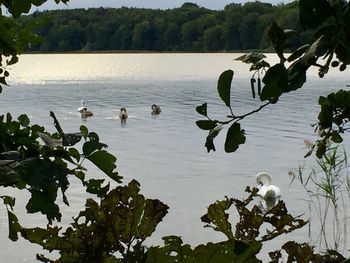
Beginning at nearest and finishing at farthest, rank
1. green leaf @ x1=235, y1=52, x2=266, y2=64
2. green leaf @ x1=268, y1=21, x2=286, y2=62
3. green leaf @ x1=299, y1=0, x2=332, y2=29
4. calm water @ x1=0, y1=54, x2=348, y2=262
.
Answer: green leaf @ x1=299, y1=0, x2=332, y2=29 < green leaf @ x1=268, y1=21, x2=286, y2=62 < green leaf @ x1=235, y1=52, x2=266, y2=64 < calm water @ x1=0, y1=54, x2=348, y2=262

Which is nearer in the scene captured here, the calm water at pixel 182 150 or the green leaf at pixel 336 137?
the green leaf at pixel 336 137

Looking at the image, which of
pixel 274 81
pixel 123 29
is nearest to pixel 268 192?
pixel 274 81

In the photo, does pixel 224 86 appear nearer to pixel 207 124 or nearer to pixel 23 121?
pixel 207 124

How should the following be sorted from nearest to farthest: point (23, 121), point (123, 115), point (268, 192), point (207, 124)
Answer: point (207, 124), point (23, 121), point (268, 192), point (123, 115)

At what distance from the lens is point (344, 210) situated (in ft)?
44.5

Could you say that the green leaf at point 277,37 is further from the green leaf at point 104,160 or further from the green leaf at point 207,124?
the green leaf at point 104,160

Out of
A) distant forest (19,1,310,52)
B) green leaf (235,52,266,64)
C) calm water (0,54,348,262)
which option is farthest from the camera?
distant forest (19,1,310,52)

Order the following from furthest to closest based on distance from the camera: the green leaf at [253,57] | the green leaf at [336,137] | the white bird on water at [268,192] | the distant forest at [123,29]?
the distant forest at [123,29] → the white bird on water at [268,192] → the green leaf at [336,137] → the green leaf at [253,57]

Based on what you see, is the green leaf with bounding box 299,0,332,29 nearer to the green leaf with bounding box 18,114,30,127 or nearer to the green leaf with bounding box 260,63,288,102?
the green leaf with bounding box 260,63,288,102

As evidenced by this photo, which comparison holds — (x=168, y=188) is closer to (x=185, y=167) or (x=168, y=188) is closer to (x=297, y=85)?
(x=185, y=167)

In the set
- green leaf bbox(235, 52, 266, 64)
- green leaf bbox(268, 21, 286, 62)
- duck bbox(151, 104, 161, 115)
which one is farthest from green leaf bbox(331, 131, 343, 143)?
duck bbox(151, 104, 161, 115)

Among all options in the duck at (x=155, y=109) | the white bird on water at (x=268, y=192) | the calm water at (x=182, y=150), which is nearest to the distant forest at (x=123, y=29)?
the calm water at (x=182, y=150)

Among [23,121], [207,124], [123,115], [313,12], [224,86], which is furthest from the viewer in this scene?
[123,115]

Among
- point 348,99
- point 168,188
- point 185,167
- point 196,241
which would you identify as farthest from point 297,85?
point 185,167
